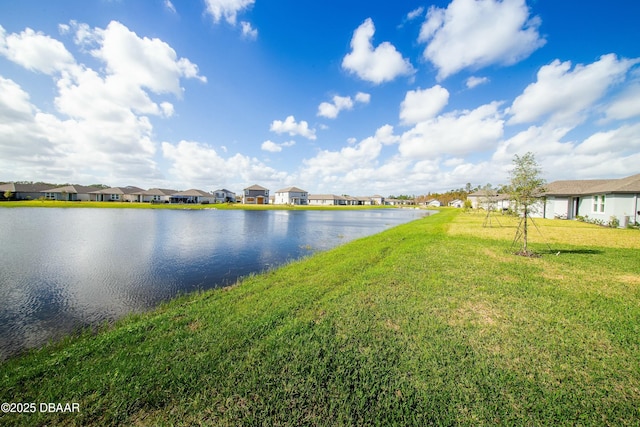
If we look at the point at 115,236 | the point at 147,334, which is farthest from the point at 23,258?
the point at 147,334

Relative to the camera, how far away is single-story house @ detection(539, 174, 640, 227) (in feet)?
66.4

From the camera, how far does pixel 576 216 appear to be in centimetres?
2734

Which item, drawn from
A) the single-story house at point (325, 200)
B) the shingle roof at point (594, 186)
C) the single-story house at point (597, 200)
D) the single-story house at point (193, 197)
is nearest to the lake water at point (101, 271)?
the single-story house at point (597, 200)

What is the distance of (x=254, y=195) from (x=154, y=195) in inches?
1243

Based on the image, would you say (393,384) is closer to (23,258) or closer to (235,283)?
(235,283)

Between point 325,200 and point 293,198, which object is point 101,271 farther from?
point 325,200

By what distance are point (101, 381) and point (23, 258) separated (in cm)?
1413

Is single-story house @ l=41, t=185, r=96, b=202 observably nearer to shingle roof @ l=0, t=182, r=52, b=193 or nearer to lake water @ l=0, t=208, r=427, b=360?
shingle roof @ l=0, t=182, r=52, b=193

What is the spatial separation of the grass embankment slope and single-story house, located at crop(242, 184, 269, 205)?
81244mm

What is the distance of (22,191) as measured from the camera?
64.4 meters

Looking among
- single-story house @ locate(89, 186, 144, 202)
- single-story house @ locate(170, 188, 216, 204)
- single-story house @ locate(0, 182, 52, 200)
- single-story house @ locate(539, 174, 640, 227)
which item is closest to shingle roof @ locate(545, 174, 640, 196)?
single-story house @ locate(539, 174, 640, 227)

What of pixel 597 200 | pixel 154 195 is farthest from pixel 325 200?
pixel 597 200

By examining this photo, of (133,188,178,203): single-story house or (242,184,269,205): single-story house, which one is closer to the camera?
(133,188,178,203): single-story house

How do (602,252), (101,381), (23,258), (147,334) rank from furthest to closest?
(23,258), (602,252), (147,334), (101,381)
